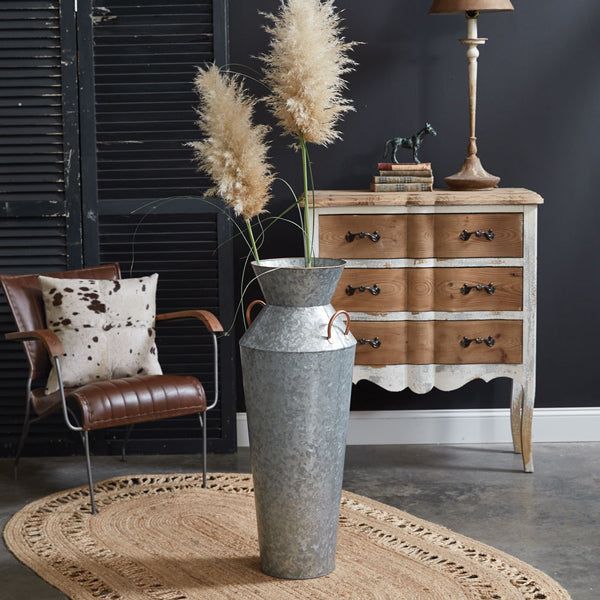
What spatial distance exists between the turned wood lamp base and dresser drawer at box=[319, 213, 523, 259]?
23 cm

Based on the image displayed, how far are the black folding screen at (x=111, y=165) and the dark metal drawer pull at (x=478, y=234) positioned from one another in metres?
0.98

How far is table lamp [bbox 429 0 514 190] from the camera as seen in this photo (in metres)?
4.20

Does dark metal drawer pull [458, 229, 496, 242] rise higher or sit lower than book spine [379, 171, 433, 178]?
lower

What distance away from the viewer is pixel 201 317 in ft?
13.6

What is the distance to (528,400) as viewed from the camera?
4.26 m

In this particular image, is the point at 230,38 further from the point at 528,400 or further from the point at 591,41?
the point at 528,400

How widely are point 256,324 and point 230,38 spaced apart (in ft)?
6.17

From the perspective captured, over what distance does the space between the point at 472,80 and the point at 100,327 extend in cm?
180

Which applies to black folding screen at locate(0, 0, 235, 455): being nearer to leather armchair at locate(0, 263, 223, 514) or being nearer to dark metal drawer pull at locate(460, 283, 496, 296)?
leather armchair at locate(0, 263, 223, 514)

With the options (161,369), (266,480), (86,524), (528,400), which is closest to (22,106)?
(161,369)

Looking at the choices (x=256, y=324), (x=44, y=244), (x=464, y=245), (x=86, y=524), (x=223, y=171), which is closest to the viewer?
(x=223, y=171)

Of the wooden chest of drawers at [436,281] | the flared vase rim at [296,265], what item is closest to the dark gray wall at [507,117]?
the wooden chest of drawers at [436,281]

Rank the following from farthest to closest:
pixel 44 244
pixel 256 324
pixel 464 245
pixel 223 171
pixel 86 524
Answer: pixel 44 244 → pixel 464 245 → pixel 86 524 → pixel 256 324 → pixel 223 171

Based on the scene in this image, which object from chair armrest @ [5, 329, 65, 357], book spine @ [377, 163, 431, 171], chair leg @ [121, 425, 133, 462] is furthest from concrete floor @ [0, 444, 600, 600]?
book spine @ [377, 163, 431, 171]
